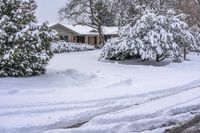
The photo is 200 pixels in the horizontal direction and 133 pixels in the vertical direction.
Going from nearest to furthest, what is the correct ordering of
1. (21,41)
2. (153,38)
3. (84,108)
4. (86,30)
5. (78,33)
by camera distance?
1. (84,108)
2. (21,41)
3. (153,38)
4. (78,33)
5. (86,30)

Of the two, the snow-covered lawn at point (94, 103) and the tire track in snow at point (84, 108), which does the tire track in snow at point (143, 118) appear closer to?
the snow-covered lawn at point (94, 103)

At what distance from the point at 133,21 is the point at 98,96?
13.3 metres

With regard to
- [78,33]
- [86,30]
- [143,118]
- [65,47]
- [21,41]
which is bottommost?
[143,118]

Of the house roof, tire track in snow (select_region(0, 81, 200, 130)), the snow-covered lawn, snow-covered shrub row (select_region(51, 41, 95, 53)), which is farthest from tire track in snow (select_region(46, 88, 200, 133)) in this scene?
the house roof

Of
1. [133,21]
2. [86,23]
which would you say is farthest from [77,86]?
[86,23]

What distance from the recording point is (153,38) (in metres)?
22.7

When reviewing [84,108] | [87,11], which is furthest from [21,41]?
[87,11]

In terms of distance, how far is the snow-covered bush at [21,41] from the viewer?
14414 millimetres

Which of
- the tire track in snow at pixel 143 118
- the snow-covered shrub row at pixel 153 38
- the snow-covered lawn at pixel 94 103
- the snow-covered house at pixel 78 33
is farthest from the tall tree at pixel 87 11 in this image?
the tire track in snow at pixel 143 118

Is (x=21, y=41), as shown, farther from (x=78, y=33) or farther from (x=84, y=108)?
(x=78, y=33)

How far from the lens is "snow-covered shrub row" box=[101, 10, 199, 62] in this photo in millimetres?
22855

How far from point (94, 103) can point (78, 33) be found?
49.2 metres

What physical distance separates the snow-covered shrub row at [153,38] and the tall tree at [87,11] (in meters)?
25.1

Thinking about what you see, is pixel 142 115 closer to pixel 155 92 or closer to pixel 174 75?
pixel 155 92
